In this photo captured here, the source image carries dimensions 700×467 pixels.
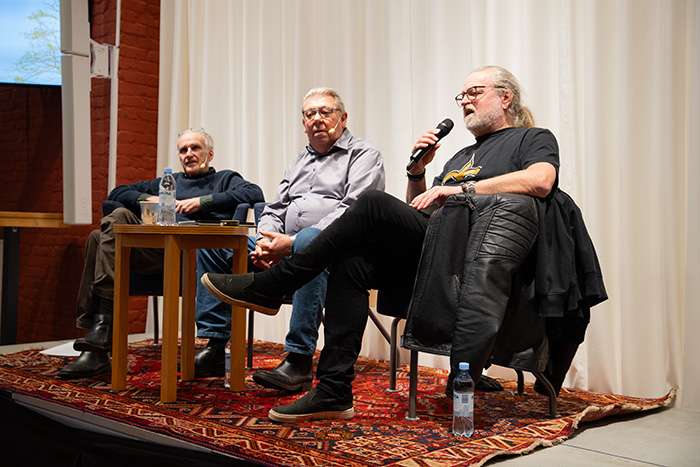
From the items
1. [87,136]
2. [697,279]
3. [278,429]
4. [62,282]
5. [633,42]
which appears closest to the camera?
[278,429]

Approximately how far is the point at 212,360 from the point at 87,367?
1.62 feet

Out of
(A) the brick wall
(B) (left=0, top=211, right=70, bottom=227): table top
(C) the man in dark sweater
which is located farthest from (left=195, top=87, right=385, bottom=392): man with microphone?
(A) the brick wall

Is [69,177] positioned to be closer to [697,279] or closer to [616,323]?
[616,323]

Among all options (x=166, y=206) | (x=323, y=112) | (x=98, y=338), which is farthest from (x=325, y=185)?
(x=98, y=338)

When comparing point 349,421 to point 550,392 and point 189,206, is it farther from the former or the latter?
point 189,206

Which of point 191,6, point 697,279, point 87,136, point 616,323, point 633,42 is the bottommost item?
point 616,323

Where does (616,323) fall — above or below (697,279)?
below

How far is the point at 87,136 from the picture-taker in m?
3.86

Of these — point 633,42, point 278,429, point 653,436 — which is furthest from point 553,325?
point 633,42

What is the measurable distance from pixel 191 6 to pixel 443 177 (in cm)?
293

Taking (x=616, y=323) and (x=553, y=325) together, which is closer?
(x=553, y=325)

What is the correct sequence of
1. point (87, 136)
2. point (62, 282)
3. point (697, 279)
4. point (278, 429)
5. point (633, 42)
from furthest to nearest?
point (62, 282) → point (87, 136) → point (633, 42) → point (697, 279) → point (278, 429)

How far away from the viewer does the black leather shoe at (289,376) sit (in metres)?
2.34

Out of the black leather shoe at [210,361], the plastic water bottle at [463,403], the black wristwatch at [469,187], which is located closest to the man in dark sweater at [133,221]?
the black leather shoe at [210,361]
